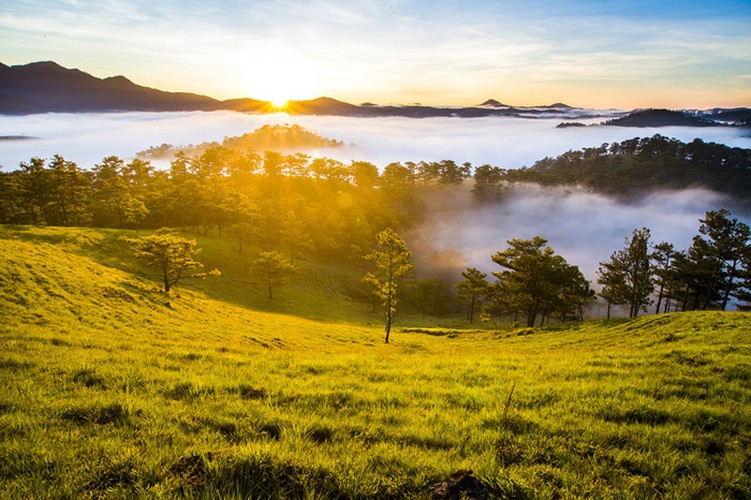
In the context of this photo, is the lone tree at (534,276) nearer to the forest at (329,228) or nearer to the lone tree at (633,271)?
the forest at (329,228)

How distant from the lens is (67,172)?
69.1m

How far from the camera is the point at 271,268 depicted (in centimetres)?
6109

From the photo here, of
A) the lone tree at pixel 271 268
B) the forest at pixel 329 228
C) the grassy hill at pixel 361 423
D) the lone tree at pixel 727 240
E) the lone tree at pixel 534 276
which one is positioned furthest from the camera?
the lone tree at pixel 271 268

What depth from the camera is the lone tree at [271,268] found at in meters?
60.8

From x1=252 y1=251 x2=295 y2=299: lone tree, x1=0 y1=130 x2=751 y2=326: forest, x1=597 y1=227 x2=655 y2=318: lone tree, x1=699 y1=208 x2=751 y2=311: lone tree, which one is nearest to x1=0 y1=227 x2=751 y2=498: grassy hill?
x1=0 y1=130 x2=751 y2=326: forest

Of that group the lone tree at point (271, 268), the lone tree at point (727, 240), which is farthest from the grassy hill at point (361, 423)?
the lone tree at point (727, 240)

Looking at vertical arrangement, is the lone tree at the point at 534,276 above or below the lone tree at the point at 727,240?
below

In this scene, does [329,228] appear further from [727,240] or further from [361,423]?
[361,423]

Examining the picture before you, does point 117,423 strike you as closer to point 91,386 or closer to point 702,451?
point 91,386

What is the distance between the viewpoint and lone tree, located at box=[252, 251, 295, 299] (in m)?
60.8

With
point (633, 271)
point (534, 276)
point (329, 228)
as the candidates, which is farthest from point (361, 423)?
point (329, 228)

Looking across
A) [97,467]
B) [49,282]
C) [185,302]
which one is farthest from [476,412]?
[185,302]

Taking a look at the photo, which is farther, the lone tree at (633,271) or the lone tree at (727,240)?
the lone tree at (633,271)

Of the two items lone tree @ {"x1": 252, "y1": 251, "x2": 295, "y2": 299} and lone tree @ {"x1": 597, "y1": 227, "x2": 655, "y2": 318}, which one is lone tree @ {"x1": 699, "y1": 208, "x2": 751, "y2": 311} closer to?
lone tree @ {"x1": 597, "y1": 227, "x2": 655, "y2": 318}
